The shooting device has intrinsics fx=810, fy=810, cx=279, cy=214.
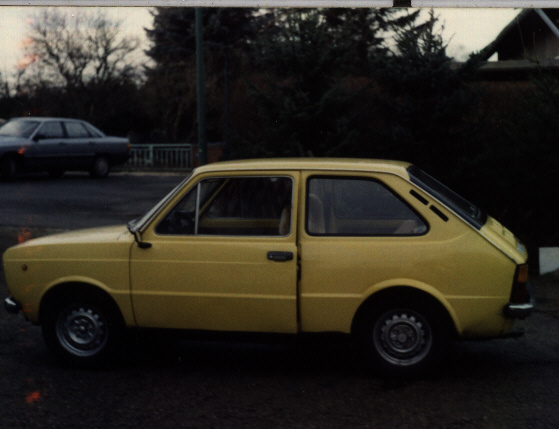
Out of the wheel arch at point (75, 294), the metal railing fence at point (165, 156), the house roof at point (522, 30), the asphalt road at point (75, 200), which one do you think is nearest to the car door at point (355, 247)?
the wheel arch at point (75, 294)

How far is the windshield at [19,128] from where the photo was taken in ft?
72.5

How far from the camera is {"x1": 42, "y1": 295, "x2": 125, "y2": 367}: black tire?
5926mm

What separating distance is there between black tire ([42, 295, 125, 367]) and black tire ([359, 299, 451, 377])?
184cm

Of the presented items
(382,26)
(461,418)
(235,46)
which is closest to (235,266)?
(461,418)

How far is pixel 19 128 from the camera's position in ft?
73.5

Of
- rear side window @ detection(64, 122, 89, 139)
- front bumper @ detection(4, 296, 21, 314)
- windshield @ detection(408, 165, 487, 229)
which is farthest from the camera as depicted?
rear side window @ detection(64, 122, 89, 139)

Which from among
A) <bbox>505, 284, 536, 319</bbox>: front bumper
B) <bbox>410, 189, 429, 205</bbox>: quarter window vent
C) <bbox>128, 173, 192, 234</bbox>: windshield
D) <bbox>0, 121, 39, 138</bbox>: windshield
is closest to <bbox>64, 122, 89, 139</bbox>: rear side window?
<bbox>0, 121, 39, 138</bbox>: windshield

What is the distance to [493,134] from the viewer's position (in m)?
12.3

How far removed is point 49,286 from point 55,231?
25.7 ft

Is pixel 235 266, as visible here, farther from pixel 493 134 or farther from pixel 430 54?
pixel 430 54

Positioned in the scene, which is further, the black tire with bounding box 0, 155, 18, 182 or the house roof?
the house roof

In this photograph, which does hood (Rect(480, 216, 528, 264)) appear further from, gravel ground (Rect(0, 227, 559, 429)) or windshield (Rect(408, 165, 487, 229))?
gravel ground (Rect(0, 227, 559, 429))

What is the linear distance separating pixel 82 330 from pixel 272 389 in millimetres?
1534

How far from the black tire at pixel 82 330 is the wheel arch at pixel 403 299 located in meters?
1.74
